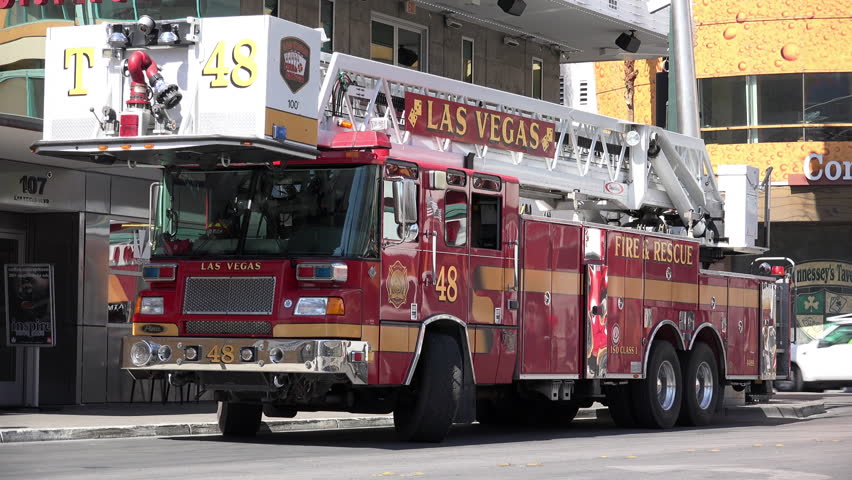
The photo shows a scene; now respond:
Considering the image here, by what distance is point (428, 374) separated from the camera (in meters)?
13.2

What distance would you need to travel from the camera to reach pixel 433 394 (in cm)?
1317

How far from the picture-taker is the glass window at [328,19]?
2142 cm

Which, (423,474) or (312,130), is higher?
(312,130)

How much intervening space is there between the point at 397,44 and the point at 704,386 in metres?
8.17

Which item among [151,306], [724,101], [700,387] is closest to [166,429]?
[151,306]

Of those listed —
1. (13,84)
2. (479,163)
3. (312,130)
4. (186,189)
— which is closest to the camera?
(312,130)

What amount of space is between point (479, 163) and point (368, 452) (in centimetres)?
370

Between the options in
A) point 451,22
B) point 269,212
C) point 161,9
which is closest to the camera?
point 269,212

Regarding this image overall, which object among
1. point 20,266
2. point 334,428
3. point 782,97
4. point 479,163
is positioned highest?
point 782,97

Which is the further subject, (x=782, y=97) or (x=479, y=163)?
(x=782, y=97)

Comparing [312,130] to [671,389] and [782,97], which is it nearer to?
[671,389]

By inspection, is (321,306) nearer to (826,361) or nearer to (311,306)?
(311,306)

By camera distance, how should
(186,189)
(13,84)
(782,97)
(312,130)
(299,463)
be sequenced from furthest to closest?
(782,97), (13,84), (186,189), (312,130), (299,463)

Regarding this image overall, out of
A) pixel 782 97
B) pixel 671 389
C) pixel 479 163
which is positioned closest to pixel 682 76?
pixel 671 389
